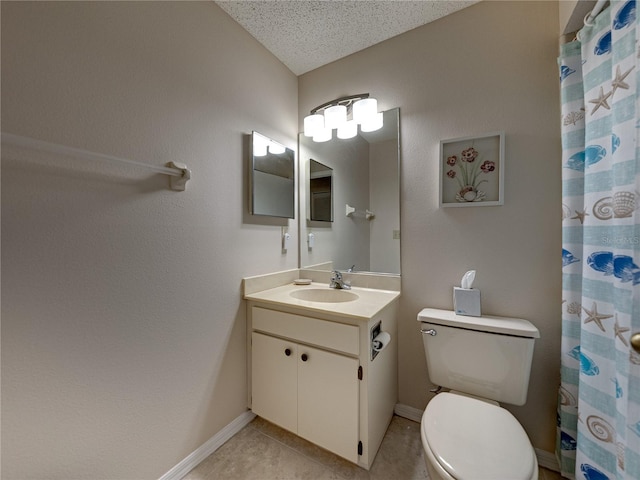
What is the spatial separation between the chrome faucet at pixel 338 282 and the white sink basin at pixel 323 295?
1.5 inches

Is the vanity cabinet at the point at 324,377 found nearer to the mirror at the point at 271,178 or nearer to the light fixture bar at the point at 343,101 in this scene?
the mirror at the point at 271,178

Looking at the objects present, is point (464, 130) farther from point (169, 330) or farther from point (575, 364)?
point (169, 330)

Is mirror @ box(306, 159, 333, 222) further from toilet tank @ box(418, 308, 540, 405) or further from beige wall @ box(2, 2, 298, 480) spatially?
toilet tank @ box(418, 308, 540, 405)

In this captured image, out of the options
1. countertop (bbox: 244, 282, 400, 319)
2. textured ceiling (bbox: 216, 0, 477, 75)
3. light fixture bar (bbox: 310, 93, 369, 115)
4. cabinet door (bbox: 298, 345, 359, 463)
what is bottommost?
cabinet door (bbox: 298, 345, 359, 463)

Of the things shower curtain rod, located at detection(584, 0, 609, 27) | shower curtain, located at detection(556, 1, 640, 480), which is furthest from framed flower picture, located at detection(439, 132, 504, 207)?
shower curtain rod, located at detection(584, 0, 609, 27)

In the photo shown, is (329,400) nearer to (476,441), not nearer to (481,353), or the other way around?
(476,441)

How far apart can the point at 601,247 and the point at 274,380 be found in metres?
1.59

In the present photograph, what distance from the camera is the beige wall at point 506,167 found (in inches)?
49.2

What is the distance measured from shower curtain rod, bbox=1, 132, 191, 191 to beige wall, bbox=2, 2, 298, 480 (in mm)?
51

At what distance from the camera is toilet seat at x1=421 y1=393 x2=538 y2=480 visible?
80 cm

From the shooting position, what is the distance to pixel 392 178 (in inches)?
64.2

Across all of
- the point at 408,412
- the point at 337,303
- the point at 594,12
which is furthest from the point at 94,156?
the point at 408,412

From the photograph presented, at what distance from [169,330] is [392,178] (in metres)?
1.50

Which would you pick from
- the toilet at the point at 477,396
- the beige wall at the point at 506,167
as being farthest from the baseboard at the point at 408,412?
the toilet at the point at 477,396
